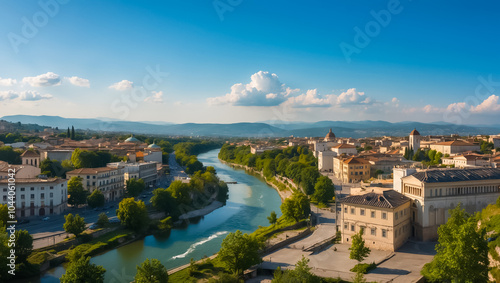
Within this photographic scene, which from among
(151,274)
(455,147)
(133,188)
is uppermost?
(455,147)

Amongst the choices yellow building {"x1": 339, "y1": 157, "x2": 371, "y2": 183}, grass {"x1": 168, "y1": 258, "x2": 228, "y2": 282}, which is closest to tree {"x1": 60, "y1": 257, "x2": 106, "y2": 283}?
grass {"x1": 168, "y1": 258, "x2": 228, "y2": 282}

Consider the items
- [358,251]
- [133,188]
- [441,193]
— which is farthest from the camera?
[133,188]

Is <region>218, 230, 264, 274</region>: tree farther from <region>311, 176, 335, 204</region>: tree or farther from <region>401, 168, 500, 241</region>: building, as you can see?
<region>311, 176, 335, 204</region>: tree

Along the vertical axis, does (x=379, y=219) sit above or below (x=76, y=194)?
above

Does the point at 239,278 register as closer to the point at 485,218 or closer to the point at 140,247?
the point at 140,247

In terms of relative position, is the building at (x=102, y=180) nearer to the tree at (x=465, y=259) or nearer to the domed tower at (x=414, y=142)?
the tree at (x=465, y=259)

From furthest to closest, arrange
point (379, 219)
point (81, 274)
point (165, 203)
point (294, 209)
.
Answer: point (165, 203), point (294, 209), point (379, 219), point (81, 274)

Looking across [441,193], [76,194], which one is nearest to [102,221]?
[76,194]

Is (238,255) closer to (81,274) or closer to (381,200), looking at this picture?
(81,274)
